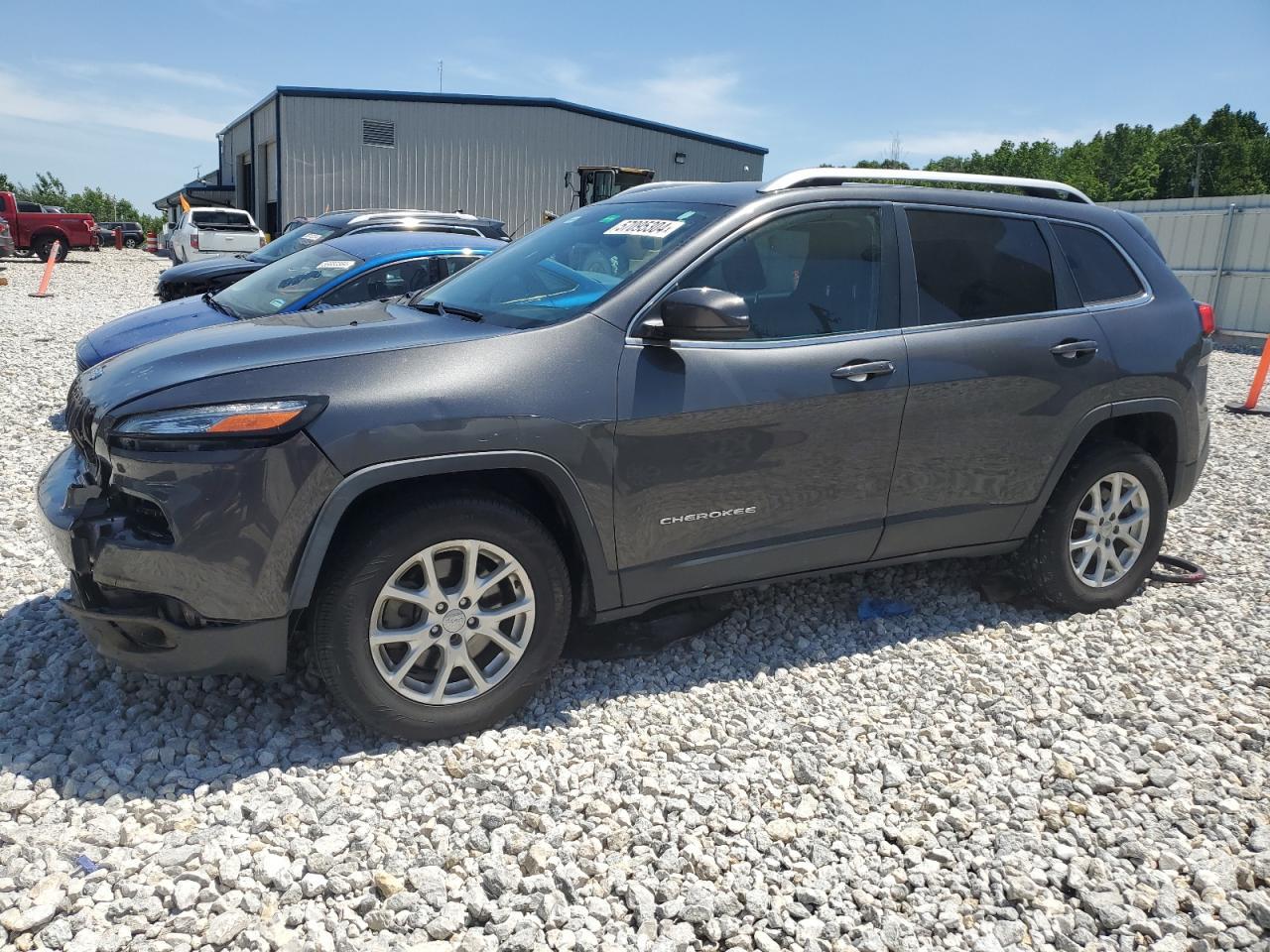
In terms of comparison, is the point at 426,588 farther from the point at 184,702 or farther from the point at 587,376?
the point at 184,702

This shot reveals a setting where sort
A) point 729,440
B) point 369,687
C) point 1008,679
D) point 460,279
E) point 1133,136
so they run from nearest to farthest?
point 369,687, point 729,440, point 1008,679, point 460,279, point 1133,136

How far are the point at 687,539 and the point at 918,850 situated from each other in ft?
4.06

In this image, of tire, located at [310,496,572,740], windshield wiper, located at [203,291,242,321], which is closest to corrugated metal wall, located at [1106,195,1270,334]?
windshield wiper, located at [203,291,242,321]

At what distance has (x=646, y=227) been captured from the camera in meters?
3.83

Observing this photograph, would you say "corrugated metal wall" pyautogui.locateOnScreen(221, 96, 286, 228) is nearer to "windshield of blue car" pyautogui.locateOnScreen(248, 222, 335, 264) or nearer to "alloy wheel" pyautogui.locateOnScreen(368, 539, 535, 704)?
"windshield of blue car" pyautogui.locateOnScreen(248, 222, 335, 264)

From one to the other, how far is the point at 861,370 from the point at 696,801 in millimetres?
1671

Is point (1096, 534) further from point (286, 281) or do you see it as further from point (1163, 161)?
point (1163, 161)

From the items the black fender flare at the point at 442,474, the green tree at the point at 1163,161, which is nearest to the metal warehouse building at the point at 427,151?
the black fender flare at the point at 442,474

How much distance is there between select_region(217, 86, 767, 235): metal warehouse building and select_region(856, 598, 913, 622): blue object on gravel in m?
25.8

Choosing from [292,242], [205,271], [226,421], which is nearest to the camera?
[226,421]

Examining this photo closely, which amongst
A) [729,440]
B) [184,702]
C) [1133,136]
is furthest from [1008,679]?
[1133,136]

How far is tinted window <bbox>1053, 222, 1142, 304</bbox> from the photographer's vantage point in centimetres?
435

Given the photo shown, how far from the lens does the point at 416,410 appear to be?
300 cm

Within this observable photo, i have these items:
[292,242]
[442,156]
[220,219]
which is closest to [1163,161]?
[442,156]
